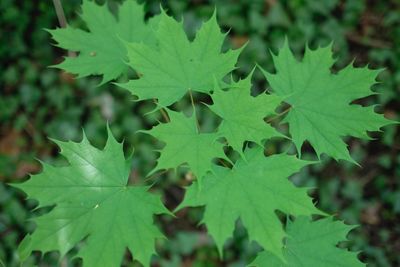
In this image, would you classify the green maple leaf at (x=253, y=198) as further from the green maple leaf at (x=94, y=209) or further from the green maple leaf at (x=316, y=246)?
the green maple leaf at (x=316, y=246)

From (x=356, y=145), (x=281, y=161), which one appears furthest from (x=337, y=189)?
(x=281, y=161)

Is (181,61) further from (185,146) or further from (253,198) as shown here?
(253,198)

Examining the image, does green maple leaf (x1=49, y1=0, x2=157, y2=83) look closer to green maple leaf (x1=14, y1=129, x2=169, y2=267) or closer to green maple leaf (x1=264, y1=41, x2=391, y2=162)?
green maple leaf (x1=14, y1=129, x2=169, y2=267)

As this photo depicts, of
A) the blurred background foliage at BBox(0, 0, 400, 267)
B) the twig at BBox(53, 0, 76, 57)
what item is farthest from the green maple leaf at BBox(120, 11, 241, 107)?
the blurred background foliage at BBox(0, 0, 400, 267)

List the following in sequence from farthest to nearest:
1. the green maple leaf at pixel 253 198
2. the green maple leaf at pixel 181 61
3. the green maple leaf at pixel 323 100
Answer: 1. the green maple leaf at pixel 323 100
2. the green maple leaf at pixel 181 61
3. the green maple leaf at pixel 253 198

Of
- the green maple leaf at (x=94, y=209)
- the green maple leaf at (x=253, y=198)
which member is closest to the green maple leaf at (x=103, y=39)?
the green maple leaf at (x=94, y=209)

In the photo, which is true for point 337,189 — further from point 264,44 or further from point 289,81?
point 289,81
